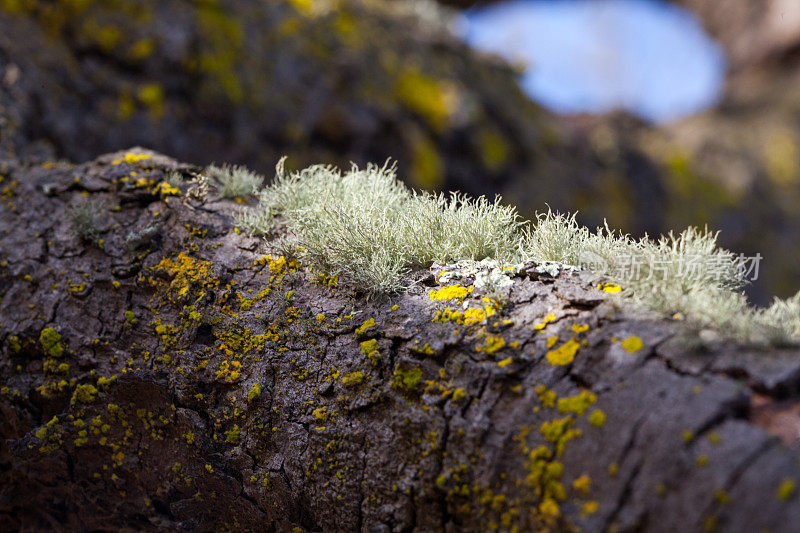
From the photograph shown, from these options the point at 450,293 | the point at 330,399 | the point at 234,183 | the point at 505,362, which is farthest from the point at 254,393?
the point at 234,183

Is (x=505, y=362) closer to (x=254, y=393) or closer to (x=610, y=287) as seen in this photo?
(x=610, y=287)

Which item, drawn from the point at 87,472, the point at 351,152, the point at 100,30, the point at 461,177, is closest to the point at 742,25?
the point at 461,177

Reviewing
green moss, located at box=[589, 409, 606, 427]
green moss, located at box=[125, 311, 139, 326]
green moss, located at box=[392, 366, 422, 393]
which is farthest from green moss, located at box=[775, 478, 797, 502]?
green moss, located at box=[125, 311, 139, 326]

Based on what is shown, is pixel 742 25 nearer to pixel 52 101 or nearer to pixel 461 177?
pixel 461 177

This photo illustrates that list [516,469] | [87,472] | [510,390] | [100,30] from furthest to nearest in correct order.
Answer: [100,30] < [87,472] < [510,390] < [516,469]

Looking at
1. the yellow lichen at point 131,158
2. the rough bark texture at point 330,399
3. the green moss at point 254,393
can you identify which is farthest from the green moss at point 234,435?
the yellow lichen at point 131,158

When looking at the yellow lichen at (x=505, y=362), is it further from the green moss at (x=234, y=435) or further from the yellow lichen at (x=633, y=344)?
the green moss at (x=234, y=435)
